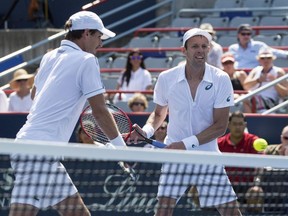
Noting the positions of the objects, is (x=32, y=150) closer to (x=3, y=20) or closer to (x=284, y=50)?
(x=284, y=50)

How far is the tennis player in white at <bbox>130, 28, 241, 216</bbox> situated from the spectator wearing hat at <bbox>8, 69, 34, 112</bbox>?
4.13 m

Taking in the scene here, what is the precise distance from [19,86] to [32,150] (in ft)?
21.5

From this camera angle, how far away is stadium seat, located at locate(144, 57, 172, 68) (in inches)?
542

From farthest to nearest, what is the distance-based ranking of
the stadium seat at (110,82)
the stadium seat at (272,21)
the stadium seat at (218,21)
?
the stadium seat at (218,21)
the stadium seat at (272,21)
the stadium seat at (110,82)

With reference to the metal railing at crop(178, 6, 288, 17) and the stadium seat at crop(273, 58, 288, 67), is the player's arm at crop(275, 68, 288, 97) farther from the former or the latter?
the metal railing at crop(178, 6, 288, 17)

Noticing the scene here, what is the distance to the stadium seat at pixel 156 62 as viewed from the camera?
13758 mm

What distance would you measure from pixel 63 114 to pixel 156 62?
696 centimetres

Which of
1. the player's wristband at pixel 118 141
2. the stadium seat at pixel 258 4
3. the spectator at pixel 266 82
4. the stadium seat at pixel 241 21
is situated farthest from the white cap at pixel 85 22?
the stadium seat at pixel 258 4

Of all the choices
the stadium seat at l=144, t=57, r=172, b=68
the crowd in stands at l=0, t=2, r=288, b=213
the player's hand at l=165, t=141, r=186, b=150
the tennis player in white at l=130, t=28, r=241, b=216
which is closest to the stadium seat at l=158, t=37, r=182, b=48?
the stadium seat at l=144, t=57, r=172, b=68

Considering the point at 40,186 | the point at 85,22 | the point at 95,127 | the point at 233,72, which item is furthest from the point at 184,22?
the point at 40,186

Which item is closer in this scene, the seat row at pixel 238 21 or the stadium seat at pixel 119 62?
the stadium seat at pixel 119 62

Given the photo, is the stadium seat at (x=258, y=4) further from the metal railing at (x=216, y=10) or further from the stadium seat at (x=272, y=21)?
the stadium seat at (x=272, y=21)

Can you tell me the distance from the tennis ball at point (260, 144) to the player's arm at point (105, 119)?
286cm

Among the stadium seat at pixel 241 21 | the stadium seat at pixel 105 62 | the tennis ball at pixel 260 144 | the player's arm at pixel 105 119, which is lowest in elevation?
the stadium seat at pixel 105 62
